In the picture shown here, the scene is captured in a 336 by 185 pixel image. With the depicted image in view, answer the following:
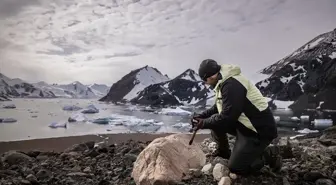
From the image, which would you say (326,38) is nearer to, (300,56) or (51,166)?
(300,56)

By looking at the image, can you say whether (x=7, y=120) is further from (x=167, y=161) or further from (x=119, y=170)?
(x=167, y=161)

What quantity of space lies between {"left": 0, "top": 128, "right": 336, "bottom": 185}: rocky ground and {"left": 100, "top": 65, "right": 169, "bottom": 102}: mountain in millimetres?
2170

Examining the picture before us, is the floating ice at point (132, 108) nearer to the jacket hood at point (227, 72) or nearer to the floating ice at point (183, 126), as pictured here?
the floating ice at point (183, 126)

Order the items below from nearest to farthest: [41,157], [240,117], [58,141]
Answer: [240,117] < [41,157] < [58,141]

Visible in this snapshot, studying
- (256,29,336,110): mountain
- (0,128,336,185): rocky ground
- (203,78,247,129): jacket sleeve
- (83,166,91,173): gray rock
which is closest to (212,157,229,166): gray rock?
(0,128,336,185): rocky ground

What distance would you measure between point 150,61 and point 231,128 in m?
3.31

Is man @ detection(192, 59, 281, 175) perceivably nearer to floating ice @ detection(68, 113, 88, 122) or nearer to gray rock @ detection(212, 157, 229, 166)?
gray rock @ detection(212, 157, 229, 166)

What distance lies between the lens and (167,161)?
1.92m

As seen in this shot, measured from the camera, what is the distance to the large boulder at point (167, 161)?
1.84 m

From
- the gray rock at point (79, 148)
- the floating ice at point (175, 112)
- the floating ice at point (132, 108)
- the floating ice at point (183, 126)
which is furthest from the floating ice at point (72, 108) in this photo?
the gray rock at point (79, 148)

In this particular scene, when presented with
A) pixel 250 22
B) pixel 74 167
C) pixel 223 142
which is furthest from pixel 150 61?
pixel 223 142

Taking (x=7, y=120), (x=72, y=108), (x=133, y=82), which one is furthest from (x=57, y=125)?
(x=133, y=82)

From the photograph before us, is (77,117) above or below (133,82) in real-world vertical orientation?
below

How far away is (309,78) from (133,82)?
2505 millimetres
